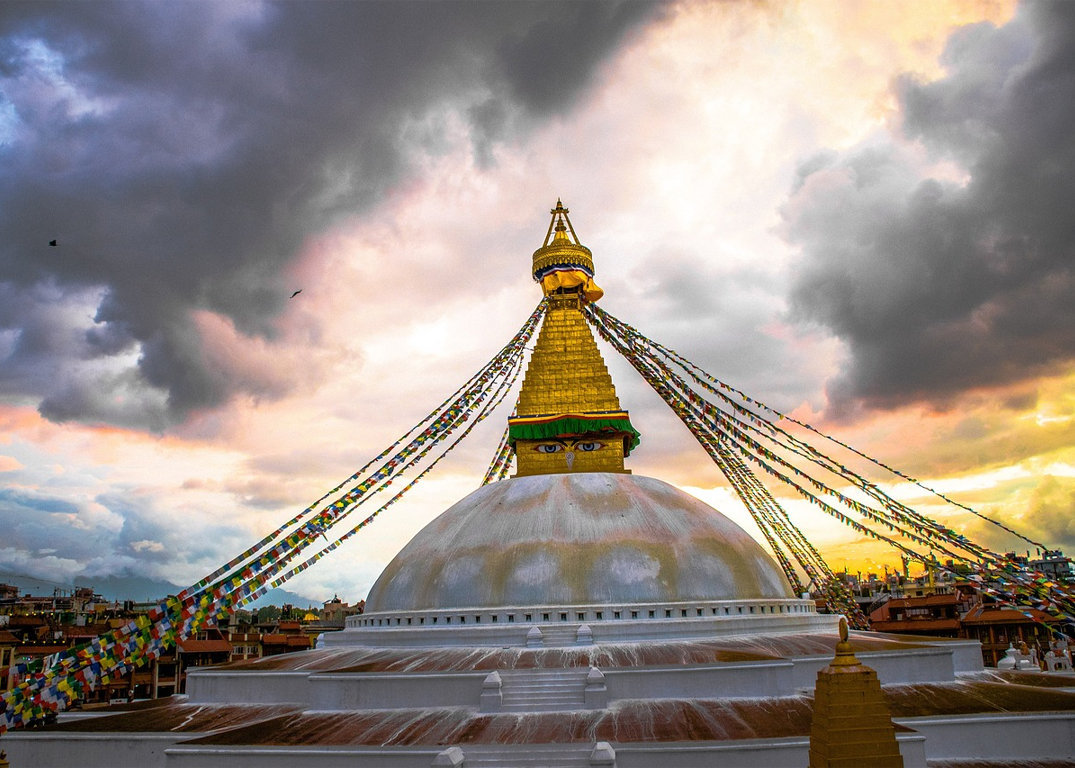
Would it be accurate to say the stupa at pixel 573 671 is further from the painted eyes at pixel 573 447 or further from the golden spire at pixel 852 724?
the golden spire at pixel 852 724

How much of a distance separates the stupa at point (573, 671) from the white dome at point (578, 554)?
4 centimetres

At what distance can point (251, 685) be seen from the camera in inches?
517

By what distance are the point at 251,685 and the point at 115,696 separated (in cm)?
1879

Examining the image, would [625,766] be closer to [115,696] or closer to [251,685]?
[251,685]

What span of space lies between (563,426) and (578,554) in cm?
412

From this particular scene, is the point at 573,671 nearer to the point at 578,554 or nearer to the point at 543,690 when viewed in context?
the point at 543,690

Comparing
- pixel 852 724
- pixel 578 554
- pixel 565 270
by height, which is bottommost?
pixel 852 724

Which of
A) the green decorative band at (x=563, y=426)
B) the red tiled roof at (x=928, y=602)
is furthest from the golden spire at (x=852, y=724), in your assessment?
the red tiled roof at (x=928, y=602)

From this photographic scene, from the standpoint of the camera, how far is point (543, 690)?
450 inches

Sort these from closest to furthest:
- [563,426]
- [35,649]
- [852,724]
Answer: [852,724] → [563,426] → [35,649]

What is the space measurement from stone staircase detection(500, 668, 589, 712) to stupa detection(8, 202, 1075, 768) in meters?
0.02

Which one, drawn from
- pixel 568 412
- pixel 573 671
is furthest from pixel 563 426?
pixel 573 671

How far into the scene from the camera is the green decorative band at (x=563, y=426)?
690 inches

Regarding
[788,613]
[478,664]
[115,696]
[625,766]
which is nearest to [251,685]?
[478,664]
